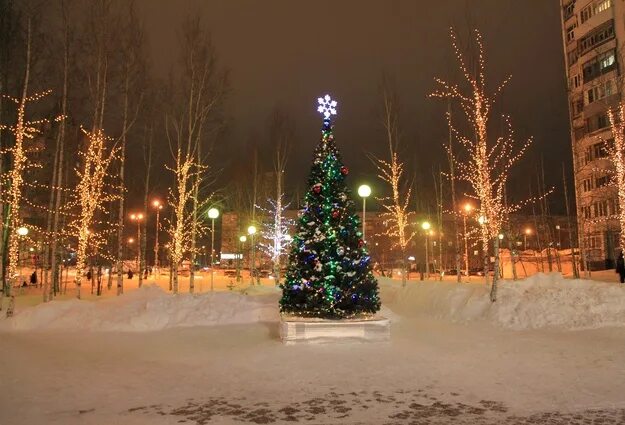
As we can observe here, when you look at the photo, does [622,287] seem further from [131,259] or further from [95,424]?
[131,259]

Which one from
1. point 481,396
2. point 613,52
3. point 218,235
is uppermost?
point 613,52

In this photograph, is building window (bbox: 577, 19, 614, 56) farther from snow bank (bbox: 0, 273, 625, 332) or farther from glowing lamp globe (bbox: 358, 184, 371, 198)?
glowing lamp globe (bbox: 358, 184, 371, 198)

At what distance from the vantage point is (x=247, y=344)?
13484 mm

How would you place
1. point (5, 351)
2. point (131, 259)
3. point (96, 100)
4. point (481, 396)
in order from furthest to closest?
point (131, 259), point (96, 100), point (5, 351), point (481, 396)

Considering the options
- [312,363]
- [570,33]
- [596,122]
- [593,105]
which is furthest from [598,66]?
[312,363]

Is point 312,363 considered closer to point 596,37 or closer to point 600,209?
point 600,209

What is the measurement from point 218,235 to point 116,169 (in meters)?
50.5

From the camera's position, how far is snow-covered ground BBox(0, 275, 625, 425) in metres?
7.53

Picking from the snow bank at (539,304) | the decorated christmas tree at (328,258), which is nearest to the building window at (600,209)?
the snow bank at (539,304)

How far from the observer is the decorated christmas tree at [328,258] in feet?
45.1

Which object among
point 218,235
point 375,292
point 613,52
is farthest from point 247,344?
point 218,235

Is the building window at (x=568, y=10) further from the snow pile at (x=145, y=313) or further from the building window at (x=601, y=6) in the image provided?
the snow pile at (x=145, y=313)

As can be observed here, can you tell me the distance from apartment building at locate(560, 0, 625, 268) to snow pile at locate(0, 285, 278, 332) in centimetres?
3542

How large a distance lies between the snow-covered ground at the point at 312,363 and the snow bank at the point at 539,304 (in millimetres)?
50
